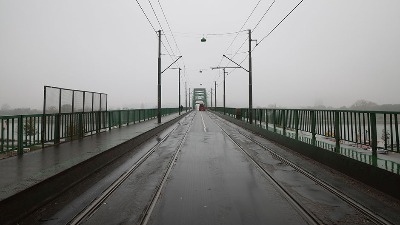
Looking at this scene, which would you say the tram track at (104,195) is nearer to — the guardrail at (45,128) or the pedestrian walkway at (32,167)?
the pedestrian walkway at (32,167)

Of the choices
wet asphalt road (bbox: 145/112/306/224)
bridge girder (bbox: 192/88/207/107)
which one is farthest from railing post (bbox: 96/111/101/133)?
bridge girder (bbox: 192/88/207/107)

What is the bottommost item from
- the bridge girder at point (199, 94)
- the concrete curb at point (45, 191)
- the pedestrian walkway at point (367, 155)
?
the concrete curb at point (45, 191)

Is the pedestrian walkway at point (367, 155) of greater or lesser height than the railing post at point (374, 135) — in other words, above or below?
below

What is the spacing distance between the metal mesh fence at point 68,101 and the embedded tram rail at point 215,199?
13.9 ft

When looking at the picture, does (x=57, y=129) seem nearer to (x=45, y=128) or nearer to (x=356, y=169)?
(x=45, y=128)

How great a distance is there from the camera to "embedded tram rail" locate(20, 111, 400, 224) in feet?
13.7

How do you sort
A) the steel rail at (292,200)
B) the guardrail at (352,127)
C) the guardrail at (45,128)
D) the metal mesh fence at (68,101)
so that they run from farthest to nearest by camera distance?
the metal mesh fence at (68,101), the guardrail at (45,128), the guardrail at (352,127), the steel rail at (292,200)

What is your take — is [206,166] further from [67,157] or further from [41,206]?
[41,206]

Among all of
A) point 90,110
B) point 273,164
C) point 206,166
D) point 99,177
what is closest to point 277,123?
point 273,164

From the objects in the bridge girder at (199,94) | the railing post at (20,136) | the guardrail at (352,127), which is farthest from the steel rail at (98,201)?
the bridge girder at (199,94)

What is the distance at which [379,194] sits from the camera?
5336 millimetres

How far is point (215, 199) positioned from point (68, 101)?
29.6 feet

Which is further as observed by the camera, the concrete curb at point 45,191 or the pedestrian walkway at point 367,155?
the pedestrian walkway at point 367,155

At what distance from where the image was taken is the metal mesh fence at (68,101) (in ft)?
33.0
